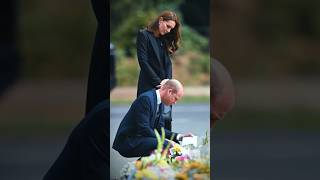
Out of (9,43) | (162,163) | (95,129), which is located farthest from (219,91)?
(9,43)

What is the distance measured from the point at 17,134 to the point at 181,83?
1338 millimetres

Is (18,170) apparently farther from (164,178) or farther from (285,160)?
(285,160)

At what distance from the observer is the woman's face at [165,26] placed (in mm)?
3697

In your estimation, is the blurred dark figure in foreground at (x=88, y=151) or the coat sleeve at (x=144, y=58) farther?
the blurred dark figure in foreground at (x=88, y=151)

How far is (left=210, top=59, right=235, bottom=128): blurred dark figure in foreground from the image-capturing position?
12.7 ft

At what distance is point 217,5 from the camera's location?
13.8ft

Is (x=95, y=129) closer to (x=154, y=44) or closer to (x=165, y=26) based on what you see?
(x=154, y=44)

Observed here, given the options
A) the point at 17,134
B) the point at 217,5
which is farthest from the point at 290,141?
the point at 17,134

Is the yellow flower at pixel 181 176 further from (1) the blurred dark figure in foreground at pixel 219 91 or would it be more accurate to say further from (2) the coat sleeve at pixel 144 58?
(2) the coat sleeve at pixel 144 58

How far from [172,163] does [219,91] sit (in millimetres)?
563

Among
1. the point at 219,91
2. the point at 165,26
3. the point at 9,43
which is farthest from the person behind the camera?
the point at 9,43

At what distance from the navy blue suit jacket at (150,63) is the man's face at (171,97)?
89mm

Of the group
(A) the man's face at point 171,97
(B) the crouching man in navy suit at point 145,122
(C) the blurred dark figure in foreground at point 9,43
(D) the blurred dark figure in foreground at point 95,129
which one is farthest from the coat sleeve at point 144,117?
(C) the blurred dark figure in foreground at point 9,43

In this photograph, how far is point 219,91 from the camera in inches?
153
